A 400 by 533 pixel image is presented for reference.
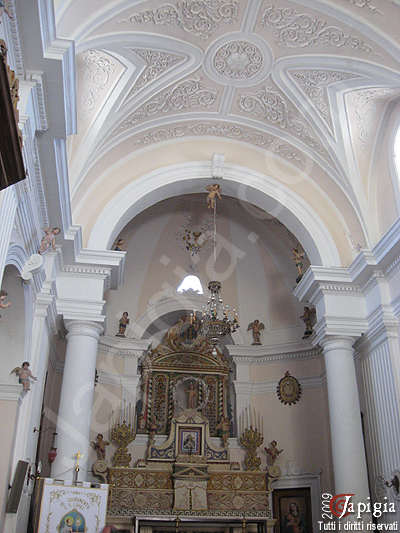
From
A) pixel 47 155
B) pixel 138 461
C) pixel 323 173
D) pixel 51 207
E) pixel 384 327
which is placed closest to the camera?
pixel 47 155

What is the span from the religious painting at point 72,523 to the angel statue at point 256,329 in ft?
24.4

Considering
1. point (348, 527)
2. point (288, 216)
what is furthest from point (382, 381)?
point (288, 216)

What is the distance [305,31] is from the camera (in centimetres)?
820

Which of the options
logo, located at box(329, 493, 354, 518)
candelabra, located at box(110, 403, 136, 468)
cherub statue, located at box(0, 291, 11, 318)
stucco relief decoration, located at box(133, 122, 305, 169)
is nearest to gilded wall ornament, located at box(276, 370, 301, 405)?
candelabra, located at box(110, 403, 136, 468)

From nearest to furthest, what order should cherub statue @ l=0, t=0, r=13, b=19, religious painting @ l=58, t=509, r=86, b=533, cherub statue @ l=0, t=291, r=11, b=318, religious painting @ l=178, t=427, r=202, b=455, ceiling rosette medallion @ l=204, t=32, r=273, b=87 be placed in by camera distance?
1. cherub statue @ l=0, t=0, r=13, b=19
2. cherub statue @ l=0, t=291, r=11, b=318
3. religious painting @ l=58, t=509, r=86, b=533
4. ceiling rosette medallion @ l=204, t=32, r=273, b=87
5. religious painting @ l=178, t=427, r=202, b=455

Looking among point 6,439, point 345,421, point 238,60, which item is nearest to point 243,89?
point 238,60

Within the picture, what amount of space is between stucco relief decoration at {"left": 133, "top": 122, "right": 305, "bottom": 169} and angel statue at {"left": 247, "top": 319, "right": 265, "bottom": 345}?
4386 mm

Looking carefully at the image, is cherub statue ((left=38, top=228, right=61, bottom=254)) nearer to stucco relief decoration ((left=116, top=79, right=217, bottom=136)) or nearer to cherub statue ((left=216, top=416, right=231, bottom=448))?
stucco relief decoration ((left=116, top=79, right=217, bottom=136))

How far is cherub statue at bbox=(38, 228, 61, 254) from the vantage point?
25.1ft

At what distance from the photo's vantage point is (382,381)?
29.2 feet

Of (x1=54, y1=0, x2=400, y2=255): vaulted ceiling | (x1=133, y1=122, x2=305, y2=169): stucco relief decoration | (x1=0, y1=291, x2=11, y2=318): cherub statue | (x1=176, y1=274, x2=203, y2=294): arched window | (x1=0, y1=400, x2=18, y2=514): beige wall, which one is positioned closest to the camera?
(x1=0, y1=291, x2=11, y2=318): cherub statue

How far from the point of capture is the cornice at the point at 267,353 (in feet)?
41.9

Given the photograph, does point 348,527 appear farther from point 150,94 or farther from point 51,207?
point 150,94

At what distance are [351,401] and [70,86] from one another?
640cm
